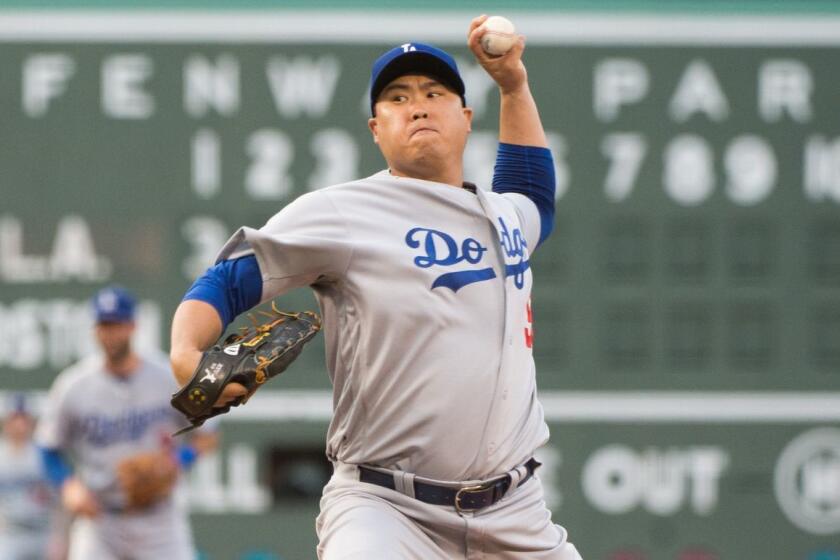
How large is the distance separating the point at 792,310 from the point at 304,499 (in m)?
2.78

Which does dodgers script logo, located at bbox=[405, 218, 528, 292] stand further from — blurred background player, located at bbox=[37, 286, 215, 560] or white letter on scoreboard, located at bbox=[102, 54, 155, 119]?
white letter on scoreboard, located at bbox=[102, 54, 155, 119]

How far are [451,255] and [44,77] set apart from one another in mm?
6313

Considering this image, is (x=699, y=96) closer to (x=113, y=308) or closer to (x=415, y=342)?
(x=113, y=308)

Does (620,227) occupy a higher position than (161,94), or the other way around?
(161,94)

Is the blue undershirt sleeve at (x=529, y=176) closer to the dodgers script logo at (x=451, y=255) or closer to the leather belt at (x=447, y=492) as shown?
the dodgers script logo at (x=451, y=255)

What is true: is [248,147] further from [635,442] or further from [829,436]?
[829,436]

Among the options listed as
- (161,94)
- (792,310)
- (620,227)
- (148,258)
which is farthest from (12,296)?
(792,310)

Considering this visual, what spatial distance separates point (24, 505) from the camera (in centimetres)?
964

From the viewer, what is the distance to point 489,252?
3.51 metres

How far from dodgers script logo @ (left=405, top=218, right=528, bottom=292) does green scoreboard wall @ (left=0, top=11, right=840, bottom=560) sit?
18.6 feet

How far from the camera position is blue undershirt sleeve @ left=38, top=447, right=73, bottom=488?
664 centimetres

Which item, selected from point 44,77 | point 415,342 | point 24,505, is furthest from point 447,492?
point 24,505

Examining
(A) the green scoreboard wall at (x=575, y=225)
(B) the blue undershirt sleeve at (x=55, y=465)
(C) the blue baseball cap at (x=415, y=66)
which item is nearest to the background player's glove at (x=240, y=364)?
(C) the blue baseball cap at (x=415, y=66)

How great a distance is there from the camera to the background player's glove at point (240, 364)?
10.2ft
